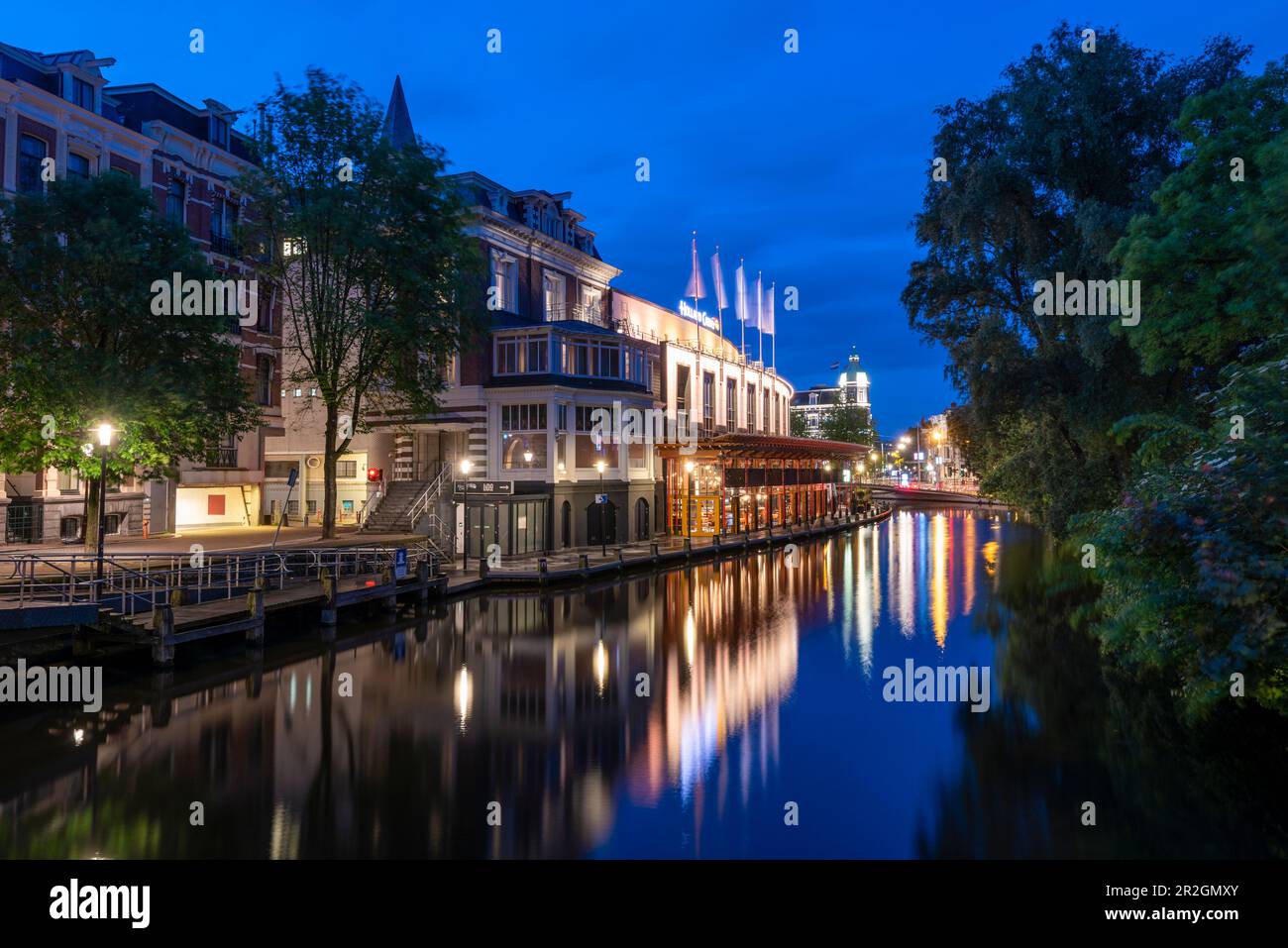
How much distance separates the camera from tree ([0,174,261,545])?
73.1 ft

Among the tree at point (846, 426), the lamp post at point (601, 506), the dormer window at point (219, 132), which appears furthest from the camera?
the tree at point (846, 426)

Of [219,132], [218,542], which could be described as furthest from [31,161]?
[218,542]

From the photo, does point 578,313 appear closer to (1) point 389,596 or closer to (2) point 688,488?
(2) point 688,488

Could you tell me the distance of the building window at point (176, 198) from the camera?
117 ft

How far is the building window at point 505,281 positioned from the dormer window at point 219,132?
1401 cm

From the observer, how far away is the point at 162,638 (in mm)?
18938

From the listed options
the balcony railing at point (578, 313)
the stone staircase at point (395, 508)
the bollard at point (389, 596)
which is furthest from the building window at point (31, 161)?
the balcony railing at point (578, 313)

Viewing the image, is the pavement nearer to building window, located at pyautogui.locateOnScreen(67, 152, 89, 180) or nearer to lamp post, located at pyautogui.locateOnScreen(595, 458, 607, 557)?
lamp post, located at pyautogui.locateOnScreen(595, 458, 607, 557)

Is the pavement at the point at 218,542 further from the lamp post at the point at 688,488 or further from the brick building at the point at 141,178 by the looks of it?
the lamp post at the point at 688,488

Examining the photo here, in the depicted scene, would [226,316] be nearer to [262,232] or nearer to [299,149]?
[262,232]
